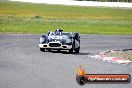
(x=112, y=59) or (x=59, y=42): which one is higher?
(x=59, y=42)

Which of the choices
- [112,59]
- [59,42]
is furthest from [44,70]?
[59,42]

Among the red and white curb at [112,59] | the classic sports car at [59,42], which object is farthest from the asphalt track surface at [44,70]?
the classic sports car at [59,42]

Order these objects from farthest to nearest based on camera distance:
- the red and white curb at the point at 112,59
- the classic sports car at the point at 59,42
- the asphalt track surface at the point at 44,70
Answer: the classic sports car at the point at 59,42
the red and white curb at the point at 112,59
the asphalt track surface at the point at 44,70

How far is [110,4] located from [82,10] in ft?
56.1

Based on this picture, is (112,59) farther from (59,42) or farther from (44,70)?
(44,70)

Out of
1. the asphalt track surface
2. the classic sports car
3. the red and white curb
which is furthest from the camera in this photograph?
the classic sports car

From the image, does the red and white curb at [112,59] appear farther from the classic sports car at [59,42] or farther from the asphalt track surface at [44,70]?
the classic sports car at [59,42]

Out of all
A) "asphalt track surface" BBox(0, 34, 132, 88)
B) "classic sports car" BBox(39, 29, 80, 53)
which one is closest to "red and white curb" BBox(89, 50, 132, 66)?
"asphalt track surface" BBox(0, 34, 132, 88)

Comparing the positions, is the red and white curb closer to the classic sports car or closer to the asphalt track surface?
the asphalt track surface

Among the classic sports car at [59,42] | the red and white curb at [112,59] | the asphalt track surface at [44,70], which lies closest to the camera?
the asphalt track surface at [44,70]

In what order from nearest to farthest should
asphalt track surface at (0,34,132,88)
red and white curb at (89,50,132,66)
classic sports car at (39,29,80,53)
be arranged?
1. asphalt track surface at (0,34,132,88)
2. red and white curb at (89,50,132,66)
3. classic sports car at (39,29,80,53)

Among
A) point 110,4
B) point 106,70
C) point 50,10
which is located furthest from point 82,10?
point 106,70

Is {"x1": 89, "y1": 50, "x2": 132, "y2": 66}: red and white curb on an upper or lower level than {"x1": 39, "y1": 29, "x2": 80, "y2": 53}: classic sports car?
lower

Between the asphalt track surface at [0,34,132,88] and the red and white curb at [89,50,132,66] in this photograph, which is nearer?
the asphalt track surface at [0,34,132,88]
